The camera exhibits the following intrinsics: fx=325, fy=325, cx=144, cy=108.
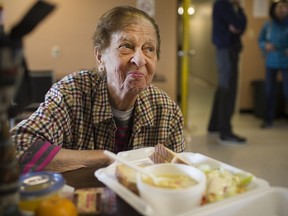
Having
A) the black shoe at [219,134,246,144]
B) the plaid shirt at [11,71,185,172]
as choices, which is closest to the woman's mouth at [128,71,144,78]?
the plaid shirt at [11,71,185,172]

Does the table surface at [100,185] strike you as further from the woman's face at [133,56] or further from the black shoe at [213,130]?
the black shoe at [213,130]

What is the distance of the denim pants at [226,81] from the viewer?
3.40 m

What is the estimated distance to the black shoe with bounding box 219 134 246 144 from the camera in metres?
3.57

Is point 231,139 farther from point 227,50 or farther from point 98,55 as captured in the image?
point 98,55

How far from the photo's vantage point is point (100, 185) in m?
0.85

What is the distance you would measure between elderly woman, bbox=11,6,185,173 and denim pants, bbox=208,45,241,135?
2.27 meters

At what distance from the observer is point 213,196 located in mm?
672

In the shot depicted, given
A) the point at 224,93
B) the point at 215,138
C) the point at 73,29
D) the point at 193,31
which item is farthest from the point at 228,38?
the point at 193,31

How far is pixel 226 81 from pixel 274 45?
3.20ft

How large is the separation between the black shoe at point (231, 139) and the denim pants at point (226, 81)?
0.14 feet

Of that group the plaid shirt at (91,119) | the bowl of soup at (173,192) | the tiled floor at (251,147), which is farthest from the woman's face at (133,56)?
the tiled floor at (251,147)

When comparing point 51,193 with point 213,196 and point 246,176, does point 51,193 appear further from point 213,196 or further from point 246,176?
point 246,176

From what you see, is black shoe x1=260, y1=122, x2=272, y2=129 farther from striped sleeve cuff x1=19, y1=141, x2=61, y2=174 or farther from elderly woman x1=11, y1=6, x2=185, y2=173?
striped sleeve cuff x1=19, y1=141, x2=61, y2=174

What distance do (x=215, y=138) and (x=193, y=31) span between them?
4436mm
